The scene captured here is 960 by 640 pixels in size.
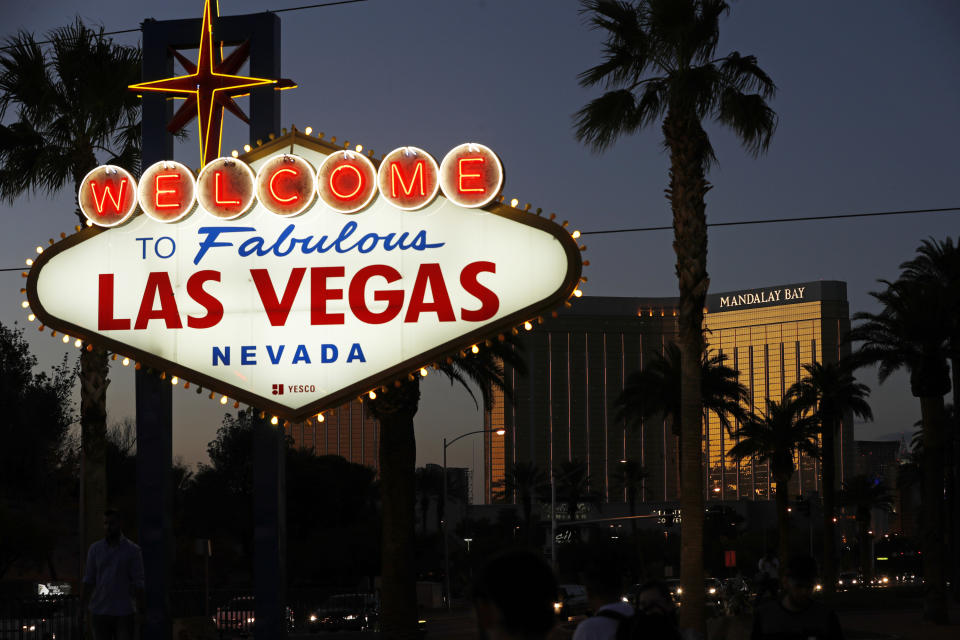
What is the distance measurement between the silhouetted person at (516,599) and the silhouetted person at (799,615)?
3900 mm

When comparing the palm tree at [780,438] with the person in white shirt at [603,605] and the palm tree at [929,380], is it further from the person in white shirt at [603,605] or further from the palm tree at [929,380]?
the person in white shirt at [603,605]

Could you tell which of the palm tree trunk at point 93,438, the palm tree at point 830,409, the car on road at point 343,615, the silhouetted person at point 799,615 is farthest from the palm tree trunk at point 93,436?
the palm tree at point 830,409

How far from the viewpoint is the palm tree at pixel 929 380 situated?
3438cm

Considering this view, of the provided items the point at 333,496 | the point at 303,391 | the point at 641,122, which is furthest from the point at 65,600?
the point at 333,496

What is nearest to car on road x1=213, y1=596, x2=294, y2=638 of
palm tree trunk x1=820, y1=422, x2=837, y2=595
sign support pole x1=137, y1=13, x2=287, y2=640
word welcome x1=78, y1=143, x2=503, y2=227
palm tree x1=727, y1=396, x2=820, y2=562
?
sign support pole x1=137, y1=13, x2=287, y2=640

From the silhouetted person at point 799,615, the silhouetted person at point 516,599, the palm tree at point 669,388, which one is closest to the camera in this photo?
the silhouetted person at point 516,599

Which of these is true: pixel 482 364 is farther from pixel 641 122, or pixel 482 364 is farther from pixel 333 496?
pixel 333 496

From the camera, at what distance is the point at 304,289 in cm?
1474

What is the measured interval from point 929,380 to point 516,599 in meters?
33.1

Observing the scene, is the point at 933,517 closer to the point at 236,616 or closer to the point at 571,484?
the point at 236,616

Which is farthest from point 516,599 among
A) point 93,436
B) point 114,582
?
point 93,436

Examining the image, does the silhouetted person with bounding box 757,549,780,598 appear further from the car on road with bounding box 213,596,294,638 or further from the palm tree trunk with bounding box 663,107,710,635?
the car on road with bounding box 213,596,294,638

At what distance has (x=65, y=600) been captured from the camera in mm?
20797

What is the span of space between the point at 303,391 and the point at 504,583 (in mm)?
10761
